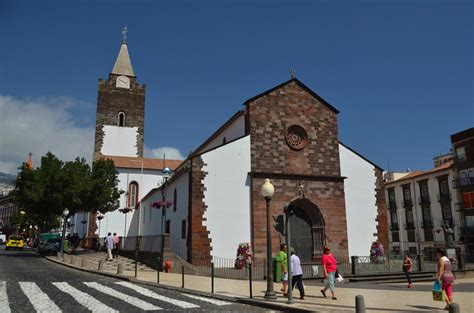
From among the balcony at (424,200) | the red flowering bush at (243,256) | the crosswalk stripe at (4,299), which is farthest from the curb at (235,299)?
the balcony at (424,200)

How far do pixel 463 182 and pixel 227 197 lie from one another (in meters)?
33.1

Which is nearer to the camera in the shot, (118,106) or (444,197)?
(444,197)

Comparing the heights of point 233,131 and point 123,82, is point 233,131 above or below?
below

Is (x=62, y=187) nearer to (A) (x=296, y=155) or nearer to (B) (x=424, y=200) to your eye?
(A) (x=296, y=155)

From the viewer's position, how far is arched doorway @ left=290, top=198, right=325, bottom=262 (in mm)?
24031

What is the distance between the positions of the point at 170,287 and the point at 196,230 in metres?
7.01

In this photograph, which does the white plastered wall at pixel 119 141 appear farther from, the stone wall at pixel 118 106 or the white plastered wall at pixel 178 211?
the white plastered wall at pixel 178 211

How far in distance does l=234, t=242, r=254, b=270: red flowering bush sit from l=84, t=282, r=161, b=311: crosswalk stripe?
7881 millimetres

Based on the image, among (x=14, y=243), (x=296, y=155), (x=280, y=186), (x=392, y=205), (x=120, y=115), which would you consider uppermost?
(x=120, y=115)

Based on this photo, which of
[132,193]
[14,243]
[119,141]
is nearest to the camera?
[132,193]

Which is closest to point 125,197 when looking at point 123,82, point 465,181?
point 123,82

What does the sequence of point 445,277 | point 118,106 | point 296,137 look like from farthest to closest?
1. point 118,106
2. point 296,137
3. point 445,277

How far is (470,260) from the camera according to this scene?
133ft

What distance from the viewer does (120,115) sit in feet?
172
